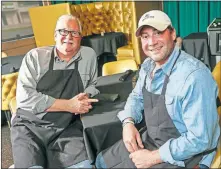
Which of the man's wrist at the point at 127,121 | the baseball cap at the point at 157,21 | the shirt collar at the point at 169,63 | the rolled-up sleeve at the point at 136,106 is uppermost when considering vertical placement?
the baseball cap at the point at 157,21

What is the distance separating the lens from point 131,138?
1166 mm

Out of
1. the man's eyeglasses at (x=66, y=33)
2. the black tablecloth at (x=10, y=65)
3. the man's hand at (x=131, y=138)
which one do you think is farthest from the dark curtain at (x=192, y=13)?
the man's hand at (x=131, y=138)

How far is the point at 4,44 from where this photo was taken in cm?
420

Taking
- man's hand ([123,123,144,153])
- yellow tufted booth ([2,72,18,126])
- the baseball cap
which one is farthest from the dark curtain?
man's hand ([123,123,144,153])

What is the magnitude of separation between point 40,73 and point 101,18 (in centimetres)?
303

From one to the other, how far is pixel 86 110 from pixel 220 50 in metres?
2.00

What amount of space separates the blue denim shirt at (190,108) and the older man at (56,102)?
475 millimetres

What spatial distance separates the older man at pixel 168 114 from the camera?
3.11 feet

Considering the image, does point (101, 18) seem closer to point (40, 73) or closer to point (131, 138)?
point (40, 73)

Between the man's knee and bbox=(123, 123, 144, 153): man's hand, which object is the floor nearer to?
the man's knee

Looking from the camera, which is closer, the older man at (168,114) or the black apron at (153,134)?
the older man at (168,114)

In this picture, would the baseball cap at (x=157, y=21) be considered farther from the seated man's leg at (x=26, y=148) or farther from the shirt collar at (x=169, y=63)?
the seated man's leg at (x=26, y=148)

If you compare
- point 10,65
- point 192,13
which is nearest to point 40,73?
point 10,65

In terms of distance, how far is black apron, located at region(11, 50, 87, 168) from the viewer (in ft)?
4.10
